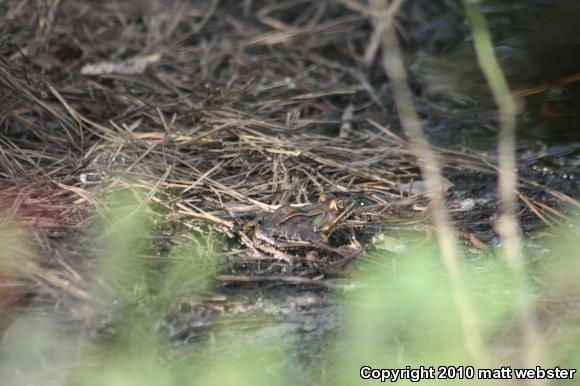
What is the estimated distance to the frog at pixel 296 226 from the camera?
8.93 ft

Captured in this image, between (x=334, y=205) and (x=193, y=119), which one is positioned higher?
(x=193, y=119)

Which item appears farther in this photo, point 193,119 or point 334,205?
point 193,119

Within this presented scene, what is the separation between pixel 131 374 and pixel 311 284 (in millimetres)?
681

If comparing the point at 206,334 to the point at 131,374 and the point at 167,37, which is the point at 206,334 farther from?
the point at 167,37

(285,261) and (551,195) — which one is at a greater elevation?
(551,195)

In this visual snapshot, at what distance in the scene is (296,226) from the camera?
2.75 m

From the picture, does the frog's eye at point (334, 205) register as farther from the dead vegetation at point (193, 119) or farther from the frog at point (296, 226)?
the dead vegetation at point (193, 119)

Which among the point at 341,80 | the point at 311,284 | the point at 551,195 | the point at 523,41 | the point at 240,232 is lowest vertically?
the point at 311,284

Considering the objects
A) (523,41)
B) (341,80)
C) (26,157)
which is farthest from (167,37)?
(523,41)

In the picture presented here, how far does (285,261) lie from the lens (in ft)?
8.89

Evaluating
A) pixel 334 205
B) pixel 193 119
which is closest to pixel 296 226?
pixel 334 205

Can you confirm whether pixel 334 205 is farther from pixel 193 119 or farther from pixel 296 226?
pixel 193 119

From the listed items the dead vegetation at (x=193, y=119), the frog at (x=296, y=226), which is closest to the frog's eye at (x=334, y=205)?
the frog at (x=296, y=226)

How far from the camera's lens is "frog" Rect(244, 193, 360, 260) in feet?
8.93
